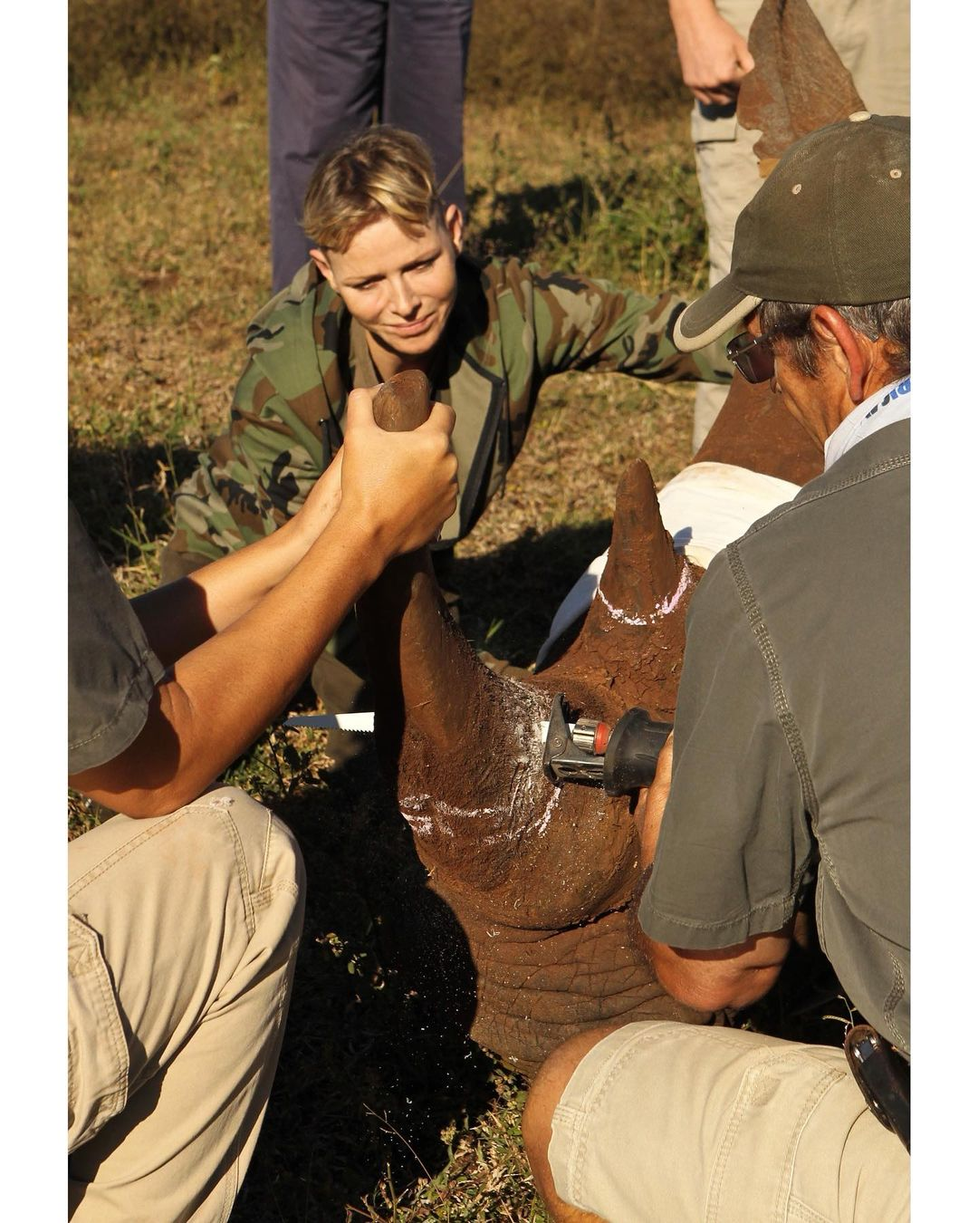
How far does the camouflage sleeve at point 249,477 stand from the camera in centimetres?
372

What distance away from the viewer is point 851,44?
4309mm

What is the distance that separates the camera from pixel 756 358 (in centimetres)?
219

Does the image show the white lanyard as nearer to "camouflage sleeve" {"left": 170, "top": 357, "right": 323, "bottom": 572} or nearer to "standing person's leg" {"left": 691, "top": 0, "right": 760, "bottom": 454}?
"camouflage sleeve" {"left": 170, "top": 357, "right": 323, "bottom": 572}

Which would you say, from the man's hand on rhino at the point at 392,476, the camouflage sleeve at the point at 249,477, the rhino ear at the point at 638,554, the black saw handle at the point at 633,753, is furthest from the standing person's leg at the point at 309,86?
the black saw handle at the point at 633,753

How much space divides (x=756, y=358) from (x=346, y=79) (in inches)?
150

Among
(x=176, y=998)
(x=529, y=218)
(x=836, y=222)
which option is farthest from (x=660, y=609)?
(x=529, y=218)

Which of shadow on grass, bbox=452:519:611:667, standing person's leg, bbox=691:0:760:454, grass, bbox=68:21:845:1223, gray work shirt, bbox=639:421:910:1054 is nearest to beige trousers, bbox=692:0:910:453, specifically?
standing person's leg, bbox=691:0:760:454

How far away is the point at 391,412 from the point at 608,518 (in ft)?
9.43

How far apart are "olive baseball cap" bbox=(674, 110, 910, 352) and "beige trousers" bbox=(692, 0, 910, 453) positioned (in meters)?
2.19

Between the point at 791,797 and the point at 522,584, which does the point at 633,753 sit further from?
the point at 522,584

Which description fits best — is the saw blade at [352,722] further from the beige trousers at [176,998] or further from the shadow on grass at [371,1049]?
the beige trousers at [176,998]

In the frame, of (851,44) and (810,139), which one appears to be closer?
(810,139)

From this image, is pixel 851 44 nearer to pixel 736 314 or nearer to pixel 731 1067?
pixel 736 314
